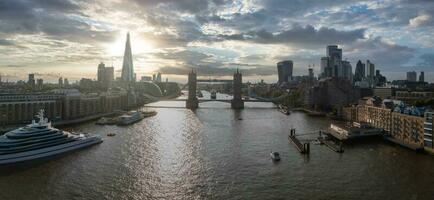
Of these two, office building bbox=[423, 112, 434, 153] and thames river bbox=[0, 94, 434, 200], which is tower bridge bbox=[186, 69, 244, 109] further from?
office building bbox=[423, 112, 434, 153]

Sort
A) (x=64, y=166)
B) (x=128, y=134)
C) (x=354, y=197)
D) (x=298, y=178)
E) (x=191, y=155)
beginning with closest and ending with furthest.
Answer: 1. (x=354, y=197)
2. (x=298, y=178)
3. (x=64, y=166)
4. (x=191, y=155)
5. (x=128, y=134)

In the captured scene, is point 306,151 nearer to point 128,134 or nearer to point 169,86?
point 128,134

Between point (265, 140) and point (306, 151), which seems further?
point (265, 140)

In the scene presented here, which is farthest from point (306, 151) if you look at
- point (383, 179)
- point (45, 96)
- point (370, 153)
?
point (45, 96)

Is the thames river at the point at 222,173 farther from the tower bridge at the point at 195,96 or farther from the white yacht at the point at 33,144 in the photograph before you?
the tower bridge at the point at 195,96

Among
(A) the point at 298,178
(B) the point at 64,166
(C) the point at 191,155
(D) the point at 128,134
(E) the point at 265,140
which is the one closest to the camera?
(A) the point at 298,178

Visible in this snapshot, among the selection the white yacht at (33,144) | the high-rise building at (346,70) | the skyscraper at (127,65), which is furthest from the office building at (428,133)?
the high-rise building at (346,70)

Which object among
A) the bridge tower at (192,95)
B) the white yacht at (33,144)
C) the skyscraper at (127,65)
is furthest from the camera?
the skyscraper at (127,65)
